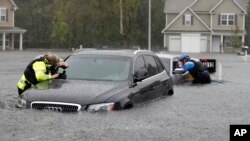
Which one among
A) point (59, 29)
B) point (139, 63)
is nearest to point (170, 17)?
point (59, 29)

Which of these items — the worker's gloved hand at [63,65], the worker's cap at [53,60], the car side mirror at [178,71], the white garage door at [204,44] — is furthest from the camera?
the white garage door at [204,44]

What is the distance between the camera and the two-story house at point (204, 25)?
75625 millimetres

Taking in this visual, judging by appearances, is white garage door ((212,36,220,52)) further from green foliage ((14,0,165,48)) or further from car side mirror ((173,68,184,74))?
car side mirror ((173,68,184,74))

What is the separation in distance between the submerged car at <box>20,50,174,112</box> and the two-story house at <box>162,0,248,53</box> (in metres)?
61.9

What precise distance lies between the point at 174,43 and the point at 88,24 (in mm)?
12310

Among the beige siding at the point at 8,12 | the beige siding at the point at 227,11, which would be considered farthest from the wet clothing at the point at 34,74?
the beige siding at the point at 227,11

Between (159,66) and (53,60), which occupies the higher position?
(53,60)

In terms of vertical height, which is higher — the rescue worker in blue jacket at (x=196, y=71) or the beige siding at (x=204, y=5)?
the beige siding at (x=204, y=5)

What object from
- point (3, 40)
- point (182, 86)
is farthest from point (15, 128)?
point (3, 40)

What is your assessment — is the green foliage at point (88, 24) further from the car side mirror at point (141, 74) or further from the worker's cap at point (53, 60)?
the car side mirror at point (141, 74)

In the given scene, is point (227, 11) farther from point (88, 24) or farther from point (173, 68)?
point (173, 68)

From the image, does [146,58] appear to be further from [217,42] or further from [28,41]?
[28,41]

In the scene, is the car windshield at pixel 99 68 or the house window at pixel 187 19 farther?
the house window at pixel 187 19

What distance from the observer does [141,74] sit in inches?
475
